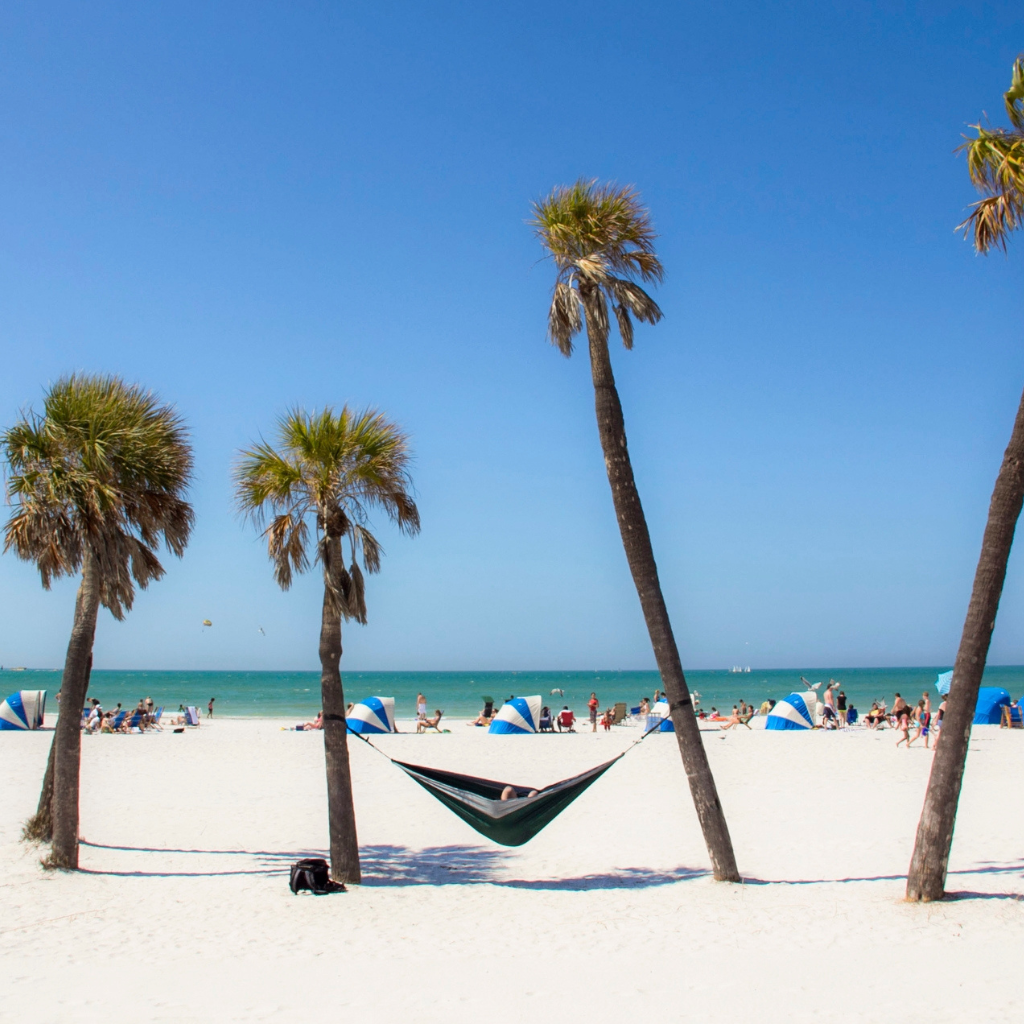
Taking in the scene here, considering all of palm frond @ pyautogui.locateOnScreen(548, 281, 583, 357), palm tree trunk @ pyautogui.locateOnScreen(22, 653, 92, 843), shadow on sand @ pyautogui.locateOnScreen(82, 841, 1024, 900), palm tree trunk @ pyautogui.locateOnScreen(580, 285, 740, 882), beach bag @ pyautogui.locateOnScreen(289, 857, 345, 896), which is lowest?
shadow on sand @ pyautogui.locateOnScreen(82, 841, 1024, 900)

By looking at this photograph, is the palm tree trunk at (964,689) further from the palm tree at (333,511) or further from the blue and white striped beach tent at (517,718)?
the blue and white striped beach tent at (517,718)

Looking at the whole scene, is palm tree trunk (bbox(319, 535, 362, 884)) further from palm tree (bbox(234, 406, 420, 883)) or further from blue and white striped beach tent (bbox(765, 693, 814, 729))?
blue and white striped beach tent (bbox(765, 693, 814, 729))

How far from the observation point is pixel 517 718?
26.3 meters

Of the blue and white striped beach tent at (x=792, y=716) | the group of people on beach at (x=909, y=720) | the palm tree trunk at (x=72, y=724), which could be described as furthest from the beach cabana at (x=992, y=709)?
the palm tree trunk at (x=72, y=724)

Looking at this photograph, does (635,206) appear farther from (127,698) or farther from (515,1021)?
(127,698)

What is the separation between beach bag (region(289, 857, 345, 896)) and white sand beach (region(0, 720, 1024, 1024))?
0.16 meters

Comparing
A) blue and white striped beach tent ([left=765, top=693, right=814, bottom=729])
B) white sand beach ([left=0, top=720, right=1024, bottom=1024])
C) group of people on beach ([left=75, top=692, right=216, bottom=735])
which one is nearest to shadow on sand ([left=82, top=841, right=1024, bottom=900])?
white sand beach ([left=0, top=720, right=1024, bottom=1024])

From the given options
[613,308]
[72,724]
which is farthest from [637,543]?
[72,724]

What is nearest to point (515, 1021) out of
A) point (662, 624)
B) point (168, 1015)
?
point (168, 1015)

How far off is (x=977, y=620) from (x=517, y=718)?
20.2 meters

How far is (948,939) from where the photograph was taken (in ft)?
20.5

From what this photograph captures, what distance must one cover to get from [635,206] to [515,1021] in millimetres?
6939

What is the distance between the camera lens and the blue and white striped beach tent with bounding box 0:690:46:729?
82.3 feet

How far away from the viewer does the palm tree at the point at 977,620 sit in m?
7.10
